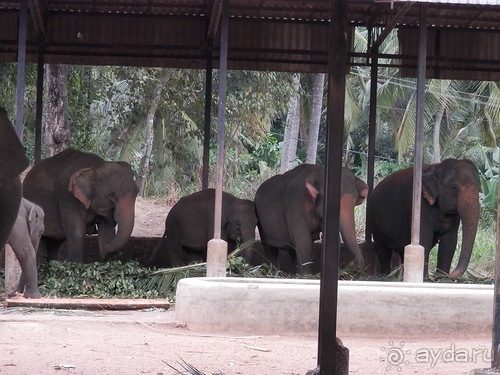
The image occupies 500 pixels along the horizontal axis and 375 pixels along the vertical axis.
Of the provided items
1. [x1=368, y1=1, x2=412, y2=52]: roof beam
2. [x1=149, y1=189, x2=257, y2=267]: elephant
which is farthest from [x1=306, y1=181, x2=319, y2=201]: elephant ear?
[x1=368, y1=1, x2=412, y2=52]: roof beam

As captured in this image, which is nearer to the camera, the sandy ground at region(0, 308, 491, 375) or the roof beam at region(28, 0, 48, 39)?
the sandy ground at region(0, 308, 491, 375)

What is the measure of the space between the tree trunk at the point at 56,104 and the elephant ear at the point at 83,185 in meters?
4.27

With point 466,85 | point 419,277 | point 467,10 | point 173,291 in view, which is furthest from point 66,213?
point 466,85

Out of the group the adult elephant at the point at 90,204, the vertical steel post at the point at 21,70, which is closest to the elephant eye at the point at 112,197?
the adult elephant at the point at 90,204

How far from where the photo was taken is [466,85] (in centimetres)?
3091

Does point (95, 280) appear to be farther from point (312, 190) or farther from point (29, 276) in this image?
point (312, 190)

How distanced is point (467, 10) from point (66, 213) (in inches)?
263

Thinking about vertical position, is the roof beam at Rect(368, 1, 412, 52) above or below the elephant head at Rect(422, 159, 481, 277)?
above

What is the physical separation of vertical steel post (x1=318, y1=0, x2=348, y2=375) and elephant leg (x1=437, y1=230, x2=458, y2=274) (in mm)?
9850

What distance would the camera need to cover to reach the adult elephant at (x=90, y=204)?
14633mm

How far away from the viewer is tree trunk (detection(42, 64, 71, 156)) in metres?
19.0

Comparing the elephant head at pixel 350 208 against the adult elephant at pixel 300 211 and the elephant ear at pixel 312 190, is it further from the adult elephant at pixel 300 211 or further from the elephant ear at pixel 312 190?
the elephant ear at pixel 312 190

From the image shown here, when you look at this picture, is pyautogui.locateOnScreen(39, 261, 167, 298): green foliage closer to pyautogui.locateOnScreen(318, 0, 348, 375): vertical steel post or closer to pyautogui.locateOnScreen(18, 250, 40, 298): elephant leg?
pyautogui.locateOnScreen(18, 250, 40, 298): elephant leg

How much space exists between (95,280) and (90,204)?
2.29 metres
